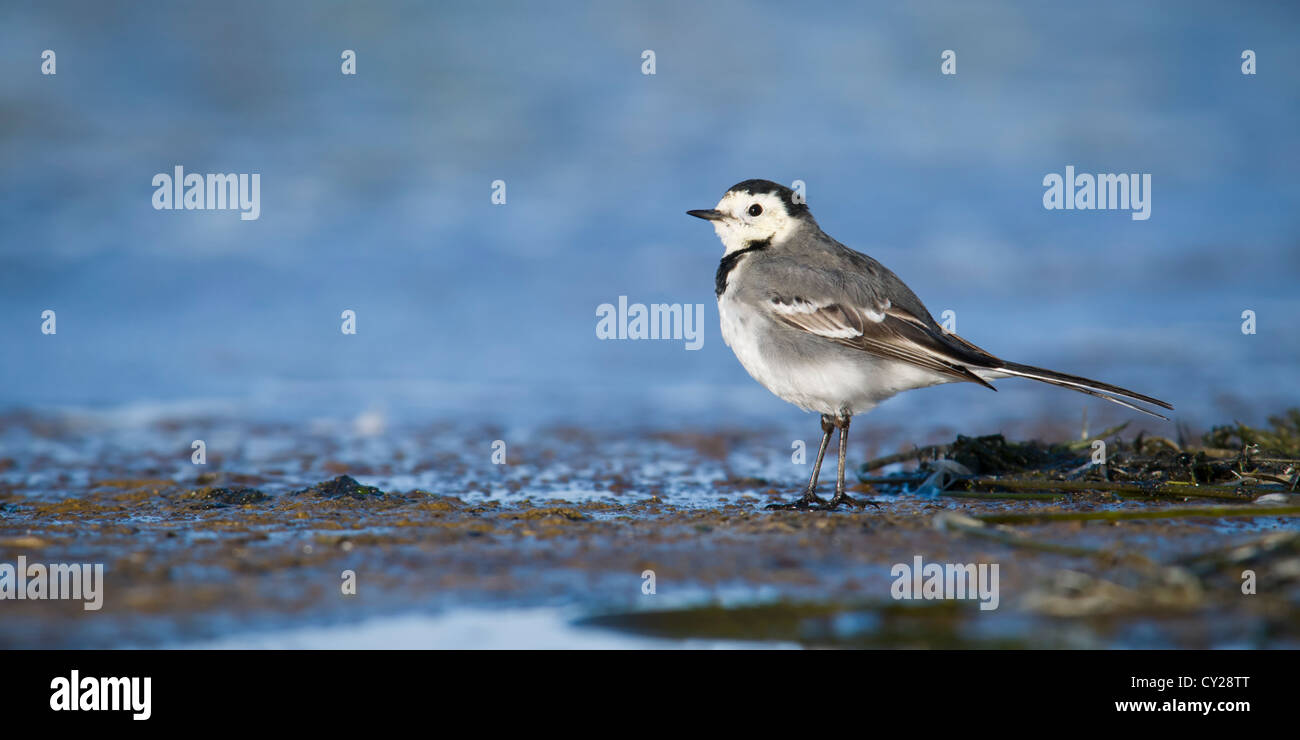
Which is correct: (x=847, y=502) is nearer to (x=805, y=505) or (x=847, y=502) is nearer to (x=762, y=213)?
(x=805, y=505)

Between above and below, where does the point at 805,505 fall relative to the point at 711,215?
below

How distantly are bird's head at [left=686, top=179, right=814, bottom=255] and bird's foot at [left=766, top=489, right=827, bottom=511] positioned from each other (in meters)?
1.63

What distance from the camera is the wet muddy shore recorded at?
3.55 m

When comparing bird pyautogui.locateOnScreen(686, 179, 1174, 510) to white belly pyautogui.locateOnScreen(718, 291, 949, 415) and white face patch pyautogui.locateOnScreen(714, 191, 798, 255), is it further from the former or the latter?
white face patch pyautogui.locateOnScreen(714, 191, 798, 255)

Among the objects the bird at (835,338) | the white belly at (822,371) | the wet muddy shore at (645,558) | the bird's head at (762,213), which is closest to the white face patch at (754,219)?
the bird's head at (762,213)

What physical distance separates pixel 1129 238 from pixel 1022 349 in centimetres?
532

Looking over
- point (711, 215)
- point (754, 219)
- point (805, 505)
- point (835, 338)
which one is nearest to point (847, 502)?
point (805, 505)

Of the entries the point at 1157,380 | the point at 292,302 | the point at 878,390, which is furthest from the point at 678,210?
the point at 878,390

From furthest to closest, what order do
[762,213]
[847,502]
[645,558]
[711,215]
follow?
[711,215] → [762,213] → [847,502] → [645,558]

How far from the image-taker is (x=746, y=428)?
9.60 m

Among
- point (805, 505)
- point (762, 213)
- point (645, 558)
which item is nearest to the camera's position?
point (645, 558)

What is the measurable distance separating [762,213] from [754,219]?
63 mm

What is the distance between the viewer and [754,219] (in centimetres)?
675

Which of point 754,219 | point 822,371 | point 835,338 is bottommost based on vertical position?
point 822,371
